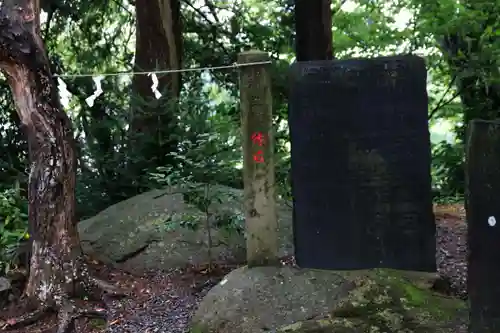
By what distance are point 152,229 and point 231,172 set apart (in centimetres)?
167

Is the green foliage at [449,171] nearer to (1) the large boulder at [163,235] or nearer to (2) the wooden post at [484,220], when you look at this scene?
(1) the large boulder at [163,235]

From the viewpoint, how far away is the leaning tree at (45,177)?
4504 mm

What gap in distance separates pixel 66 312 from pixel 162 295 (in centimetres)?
83

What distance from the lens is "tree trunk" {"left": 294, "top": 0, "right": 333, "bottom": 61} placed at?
26.3ft

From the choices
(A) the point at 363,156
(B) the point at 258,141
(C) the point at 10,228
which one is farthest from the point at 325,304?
(C) the point at 10,228

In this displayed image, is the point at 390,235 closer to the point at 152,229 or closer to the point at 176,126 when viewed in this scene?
the point at 152,229

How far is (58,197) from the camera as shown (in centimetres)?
466

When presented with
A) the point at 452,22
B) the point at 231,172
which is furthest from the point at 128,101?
the point at 452,22

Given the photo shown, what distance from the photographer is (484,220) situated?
272cm

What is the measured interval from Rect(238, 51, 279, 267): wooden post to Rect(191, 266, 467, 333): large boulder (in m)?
0.20

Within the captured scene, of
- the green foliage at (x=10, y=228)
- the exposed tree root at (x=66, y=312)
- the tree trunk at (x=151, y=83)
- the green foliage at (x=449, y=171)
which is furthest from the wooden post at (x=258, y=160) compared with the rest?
the green foliage at (x=449, y=171)

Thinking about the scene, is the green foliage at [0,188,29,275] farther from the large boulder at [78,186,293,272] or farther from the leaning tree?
the leaning tree

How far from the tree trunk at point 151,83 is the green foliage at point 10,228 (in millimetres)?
1820

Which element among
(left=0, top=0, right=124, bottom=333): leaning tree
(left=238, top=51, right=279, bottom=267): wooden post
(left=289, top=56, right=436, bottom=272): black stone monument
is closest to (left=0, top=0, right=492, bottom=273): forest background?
(left=0, top=0, right=124, bottom=333): leaning tree
